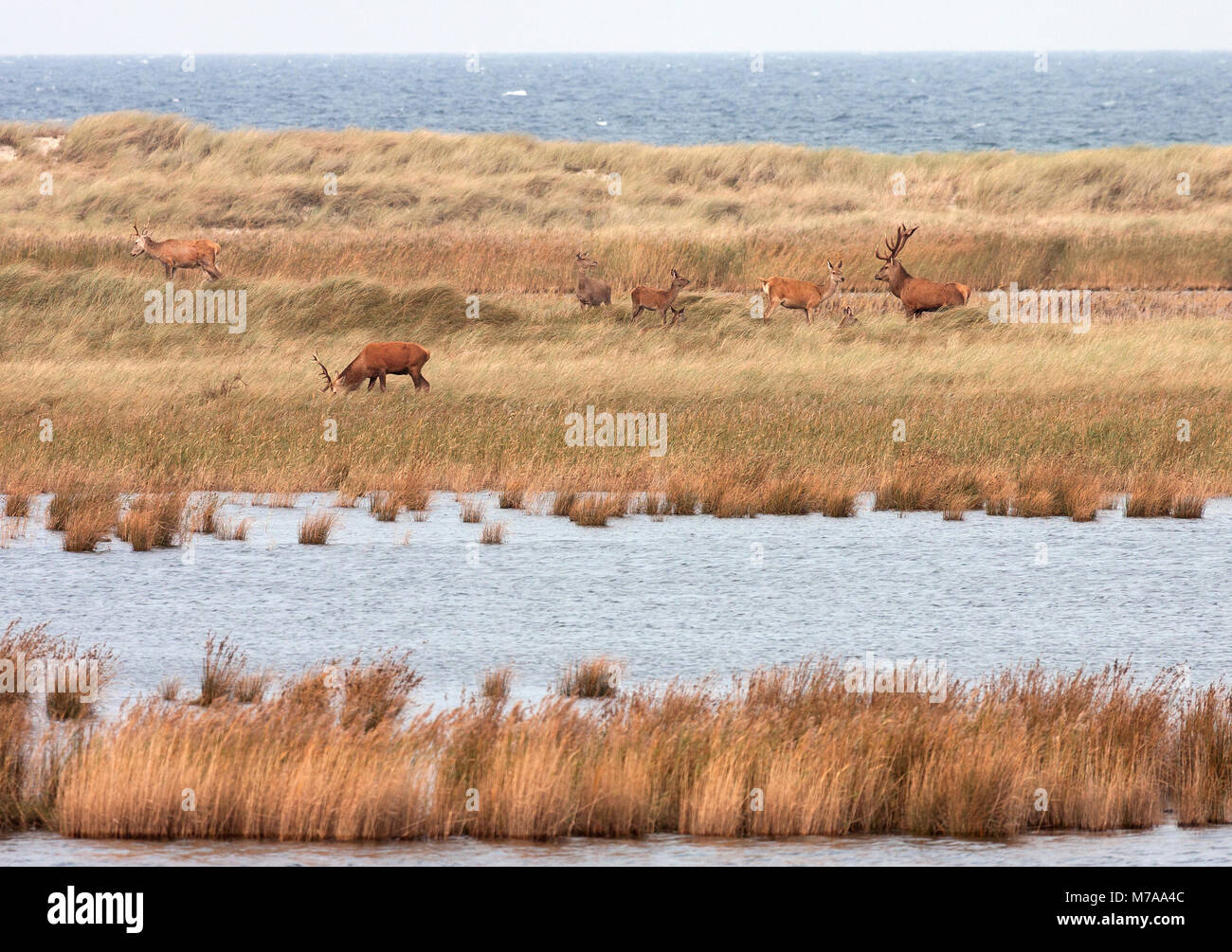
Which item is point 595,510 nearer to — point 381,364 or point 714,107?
point 381,364

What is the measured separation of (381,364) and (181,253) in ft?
28.8

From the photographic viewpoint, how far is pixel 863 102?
14638 centimetres

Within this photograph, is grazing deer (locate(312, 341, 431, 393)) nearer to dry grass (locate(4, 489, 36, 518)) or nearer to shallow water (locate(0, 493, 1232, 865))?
shallow water (locate(0, 493, 1232, 865))

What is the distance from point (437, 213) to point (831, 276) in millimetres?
17305

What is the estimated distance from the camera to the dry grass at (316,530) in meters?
15.3

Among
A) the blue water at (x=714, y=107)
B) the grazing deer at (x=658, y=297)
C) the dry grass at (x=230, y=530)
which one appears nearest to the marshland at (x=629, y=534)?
the dry grass at (x=230, y=530)

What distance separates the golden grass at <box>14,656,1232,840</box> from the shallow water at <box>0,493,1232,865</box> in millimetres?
166

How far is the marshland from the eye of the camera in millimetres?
8453

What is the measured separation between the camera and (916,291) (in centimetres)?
2777

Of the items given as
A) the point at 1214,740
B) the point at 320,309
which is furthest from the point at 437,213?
the point at 1214,740
